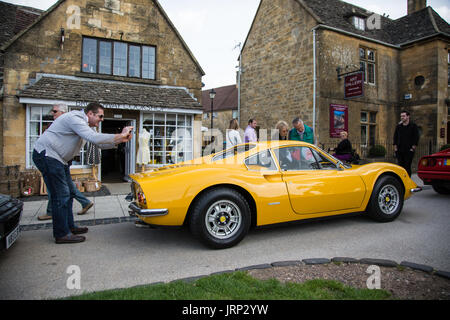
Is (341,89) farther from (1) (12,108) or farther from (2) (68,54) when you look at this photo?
(1) (12,108)

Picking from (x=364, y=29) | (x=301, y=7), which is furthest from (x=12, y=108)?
(x=364, y=29)

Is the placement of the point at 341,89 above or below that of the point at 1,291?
above

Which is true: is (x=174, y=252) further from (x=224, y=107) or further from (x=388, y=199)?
(x=224, y=107)

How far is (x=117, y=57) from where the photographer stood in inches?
419

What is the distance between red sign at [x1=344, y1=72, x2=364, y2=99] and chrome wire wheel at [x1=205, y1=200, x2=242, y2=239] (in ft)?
39.5

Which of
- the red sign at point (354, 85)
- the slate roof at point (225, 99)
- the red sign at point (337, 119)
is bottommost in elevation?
the red sign at point (337, 119)

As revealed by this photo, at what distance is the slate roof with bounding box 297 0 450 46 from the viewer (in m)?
15.2

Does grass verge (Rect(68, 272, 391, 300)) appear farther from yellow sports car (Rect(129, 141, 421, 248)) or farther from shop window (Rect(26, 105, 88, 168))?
shop window (Rect(26, 105, 88, 168))

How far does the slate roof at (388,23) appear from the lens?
49.9 feet

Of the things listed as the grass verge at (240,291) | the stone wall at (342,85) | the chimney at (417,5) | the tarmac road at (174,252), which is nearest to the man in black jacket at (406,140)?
the tarmac road at (174,252)

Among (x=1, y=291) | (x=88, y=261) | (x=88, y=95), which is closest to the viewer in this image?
(x=1, y=291)

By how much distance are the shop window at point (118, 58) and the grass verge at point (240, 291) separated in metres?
9.51

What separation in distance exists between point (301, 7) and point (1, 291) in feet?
53.7

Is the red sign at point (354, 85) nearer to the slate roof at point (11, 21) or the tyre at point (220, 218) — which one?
the tyre at point (220, 218)
